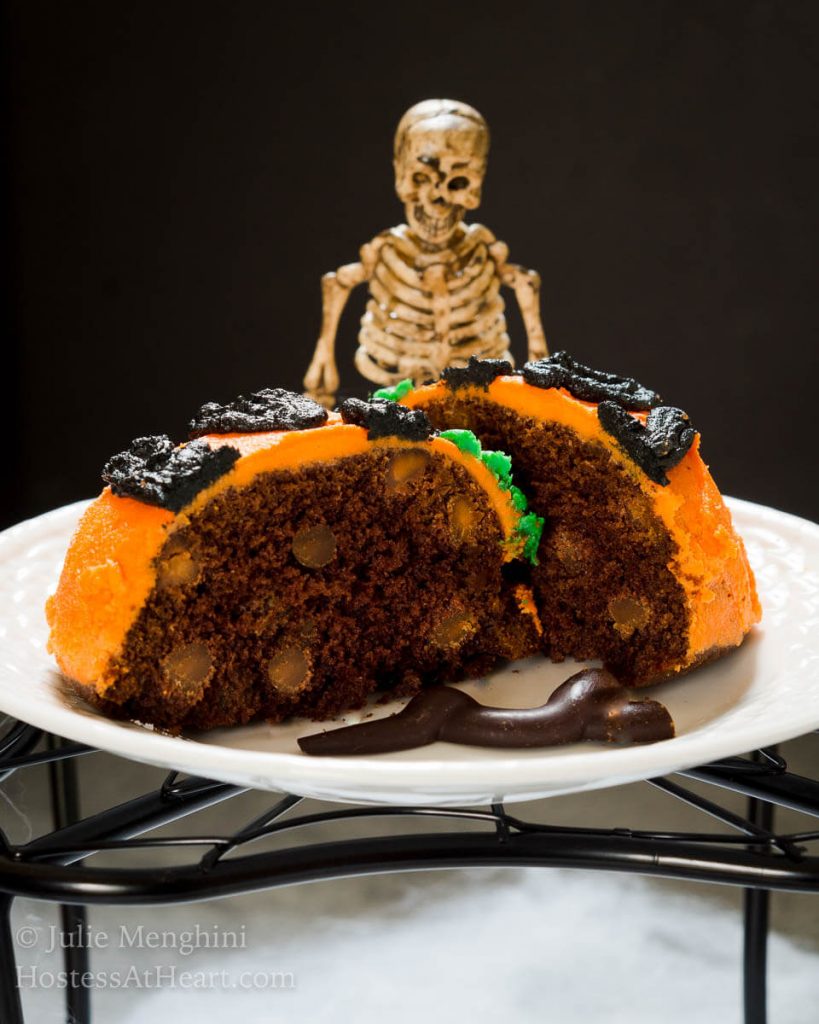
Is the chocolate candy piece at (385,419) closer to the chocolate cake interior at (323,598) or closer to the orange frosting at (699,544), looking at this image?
the chocolate cake interior at (323,598)

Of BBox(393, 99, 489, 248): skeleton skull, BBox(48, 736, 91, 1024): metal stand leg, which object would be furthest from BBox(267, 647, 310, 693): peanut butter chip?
BBox(393, 99, 489, 248): skeleton skull

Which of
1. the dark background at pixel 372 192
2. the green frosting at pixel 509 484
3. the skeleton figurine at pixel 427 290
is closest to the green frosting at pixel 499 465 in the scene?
the green frosting at pixel 509 484

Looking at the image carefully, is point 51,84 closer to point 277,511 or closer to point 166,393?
point 166,393

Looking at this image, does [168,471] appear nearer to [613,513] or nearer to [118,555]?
[118,555]

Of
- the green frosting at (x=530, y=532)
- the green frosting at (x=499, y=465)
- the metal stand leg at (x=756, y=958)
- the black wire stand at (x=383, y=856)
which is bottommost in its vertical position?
the metal stand leg at (x=756, y=958)

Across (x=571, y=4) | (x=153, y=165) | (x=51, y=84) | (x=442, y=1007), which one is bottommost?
(x=442, y=1007)

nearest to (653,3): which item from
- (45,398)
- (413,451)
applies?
(45,398)
